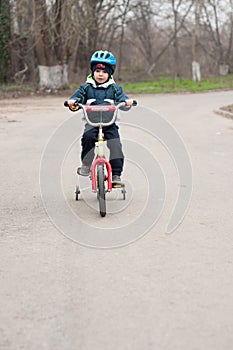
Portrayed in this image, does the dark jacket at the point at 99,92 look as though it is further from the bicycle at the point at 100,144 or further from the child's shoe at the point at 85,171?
the child's shoe at the point at 85,171

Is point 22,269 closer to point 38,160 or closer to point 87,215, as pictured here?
→ point 87,215

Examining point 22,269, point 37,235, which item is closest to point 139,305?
point 22,269

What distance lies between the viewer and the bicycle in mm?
6148

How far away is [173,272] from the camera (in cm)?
449

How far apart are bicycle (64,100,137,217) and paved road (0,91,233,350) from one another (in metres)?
0.27

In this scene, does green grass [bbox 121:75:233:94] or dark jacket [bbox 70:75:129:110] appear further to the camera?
green grass [bbox 121:75:233:94]

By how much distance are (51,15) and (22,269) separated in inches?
904

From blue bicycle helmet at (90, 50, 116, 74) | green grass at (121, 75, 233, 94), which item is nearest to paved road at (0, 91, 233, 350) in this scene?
blue bicycle helmet at (90, 50, 116, 74)

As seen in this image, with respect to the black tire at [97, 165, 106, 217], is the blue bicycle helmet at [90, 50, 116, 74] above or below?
above

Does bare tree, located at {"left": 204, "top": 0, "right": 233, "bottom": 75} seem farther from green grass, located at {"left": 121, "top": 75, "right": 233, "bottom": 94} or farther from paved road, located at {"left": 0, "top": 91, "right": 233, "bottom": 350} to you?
paved road, located at {"left": 0, "top": 91, "right": 233, "bottom": 350}

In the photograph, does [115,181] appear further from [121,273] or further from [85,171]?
[121,273]

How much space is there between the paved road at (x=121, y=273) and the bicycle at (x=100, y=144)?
270 mm

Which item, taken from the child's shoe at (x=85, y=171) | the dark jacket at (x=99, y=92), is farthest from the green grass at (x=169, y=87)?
the dark jacket at (x=99, y=92)

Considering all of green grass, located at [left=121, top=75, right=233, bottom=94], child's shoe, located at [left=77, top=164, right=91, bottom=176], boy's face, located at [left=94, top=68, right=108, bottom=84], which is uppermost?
boy's face, located at [left=94, top=68, right=108, bottom=84]
